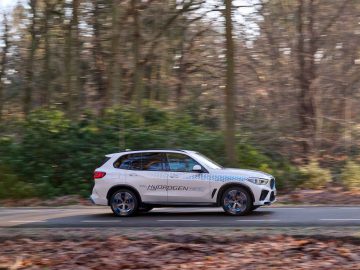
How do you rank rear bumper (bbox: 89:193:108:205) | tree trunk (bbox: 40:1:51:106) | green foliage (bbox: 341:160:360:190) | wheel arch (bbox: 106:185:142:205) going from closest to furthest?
wheel arch (bbox: 106:185:142:205) → rear bumper (bbox: 89:193:108:205) → green foliage (bbox: 341:160:360:190) → tree trunk (bbox: 40:1:51:106)

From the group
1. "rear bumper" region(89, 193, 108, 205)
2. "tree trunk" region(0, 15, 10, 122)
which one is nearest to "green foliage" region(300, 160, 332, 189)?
"rear bumper" region(89, 193, 108, 205)

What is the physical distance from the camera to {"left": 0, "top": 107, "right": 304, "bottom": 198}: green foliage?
70.7ft

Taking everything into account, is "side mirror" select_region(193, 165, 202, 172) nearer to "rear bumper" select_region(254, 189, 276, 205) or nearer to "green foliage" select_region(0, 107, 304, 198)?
"rear bumper" select_region(254, 189, 276, 205)

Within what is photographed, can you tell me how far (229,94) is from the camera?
21125 mm

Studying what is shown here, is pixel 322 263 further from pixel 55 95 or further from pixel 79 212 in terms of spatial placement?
pixel 55 95

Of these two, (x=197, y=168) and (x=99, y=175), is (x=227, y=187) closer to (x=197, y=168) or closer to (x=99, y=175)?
(x=197, y=168)

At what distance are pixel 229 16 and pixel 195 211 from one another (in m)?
8.02

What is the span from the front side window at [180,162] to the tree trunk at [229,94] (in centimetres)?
726

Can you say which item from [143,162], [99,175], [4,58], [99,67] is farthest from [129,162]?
[4,58]

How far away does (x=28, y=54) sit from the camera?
28.7m

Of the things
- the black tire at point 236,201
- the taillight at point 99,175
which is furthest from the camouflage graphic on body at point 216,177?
the taillight at point 99,175

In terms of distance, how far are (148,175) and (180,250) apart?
4915mm

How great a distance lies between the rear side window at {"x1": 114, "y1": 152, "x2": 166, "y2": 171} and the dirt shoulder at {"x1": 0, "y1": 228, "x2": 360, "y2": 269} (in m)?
3.13

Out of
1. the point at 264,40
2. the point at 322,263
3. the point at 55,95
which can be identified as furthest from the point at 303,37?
the point at 322,263
